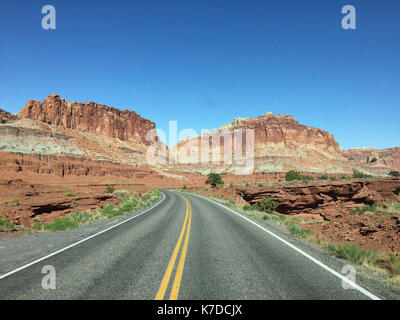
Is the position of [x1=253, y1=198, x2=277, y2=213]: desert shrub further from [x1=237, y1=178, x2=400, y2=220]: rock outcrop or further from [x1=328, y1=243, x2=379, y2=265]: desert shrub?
[x1=328, y1=243, x2=379, y2=265]: desert shrub

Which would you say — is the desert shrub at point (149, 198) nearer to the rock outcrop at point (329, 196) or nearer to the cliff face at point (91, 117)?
the rock outcrop at point (329, 196)

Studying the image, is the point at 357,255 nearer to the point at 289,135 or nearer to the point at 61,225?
the point at 61,225

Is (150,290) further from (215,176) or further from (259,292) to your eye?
(215,176)

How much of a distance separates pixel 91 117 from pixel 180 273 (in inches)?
5210

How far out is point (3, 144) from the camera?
61656 mm

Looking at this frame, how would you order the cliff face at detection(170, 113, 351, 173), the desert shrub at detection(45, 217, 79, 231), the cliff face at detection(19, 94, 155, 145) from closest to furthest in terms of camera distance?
1. the desert shrub at detection(45, 217, 79, 231)
2. the cliff face at detection(170, 113, 351, 173)
3. the cliff face at detection(19, 94, 155, 145)

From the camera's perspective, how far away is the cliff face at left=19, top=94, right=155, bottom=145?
100188mm

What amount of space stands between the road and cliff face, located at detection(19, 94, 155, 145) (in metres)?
114

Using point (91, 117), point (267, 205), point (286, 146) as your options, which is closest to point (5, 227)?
point (267, 205)

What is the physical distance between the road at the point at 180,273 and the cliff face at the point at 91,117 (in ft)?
375

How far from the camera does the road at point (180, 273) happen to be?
12.0 feet

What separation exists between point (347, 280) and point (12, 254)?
339 inches

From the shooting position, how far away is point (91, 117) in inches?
4673

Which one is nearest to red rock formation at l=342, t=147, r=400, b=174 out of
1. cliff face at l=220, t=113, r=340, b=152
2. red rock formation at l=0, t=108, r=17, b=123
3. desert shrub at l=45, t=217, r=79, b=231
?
cliff face at l=220, t=113, r=340, b=152
